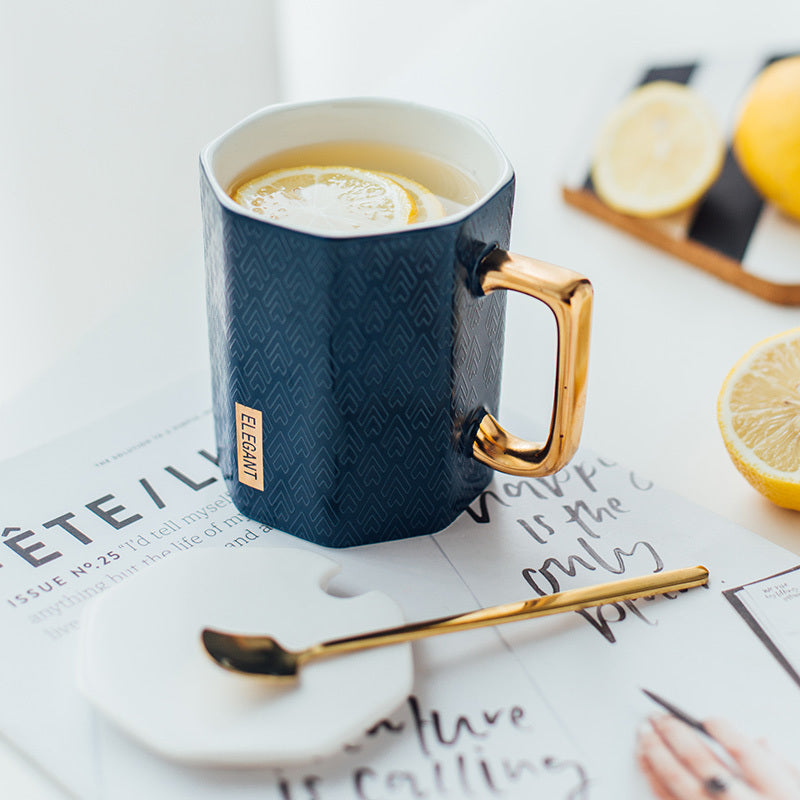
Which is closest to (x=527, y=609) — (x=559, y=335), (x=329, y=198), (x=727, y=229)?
(x=559, y=335)

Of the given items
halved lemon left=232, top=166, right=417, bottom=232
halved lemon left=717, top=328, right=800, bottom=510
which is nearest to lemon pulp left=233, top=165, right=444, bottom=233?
halved lemon left=232, top=166, right=417, bottom=232

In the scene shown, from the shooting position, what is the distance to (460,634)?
1.65ft

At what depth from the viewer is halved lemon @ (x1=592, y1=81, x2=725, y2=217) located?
2.76 ft

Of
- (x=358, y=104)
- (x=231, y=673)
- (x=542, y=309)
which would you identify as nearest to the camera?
(x=231, y=673)

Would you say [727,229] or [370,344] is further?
[727,229]

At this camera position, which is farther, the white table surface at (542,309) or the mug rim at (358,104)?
the white table surface at (542,309)

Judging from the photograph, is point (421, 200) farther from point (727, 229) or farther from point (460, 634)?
point (727, 229)

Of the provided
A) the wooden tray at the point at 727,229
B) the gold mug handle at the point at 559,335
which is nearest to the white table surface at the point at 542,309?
the wooden tray at the point at 727,229

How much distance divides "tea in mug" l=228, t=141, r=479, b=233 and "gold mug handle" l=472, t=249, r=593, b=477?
6 cm

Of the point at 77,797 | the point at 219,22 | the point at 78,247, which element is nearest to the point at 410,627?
the point at 77,797

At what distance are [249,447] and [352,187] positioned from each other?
16 cm

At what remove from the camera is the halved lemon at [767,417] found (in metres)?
0.58

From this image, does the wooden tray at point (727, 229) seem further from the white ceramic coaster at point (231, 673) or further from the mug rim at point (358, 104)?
the white ceramic coaster at point (231, 673)

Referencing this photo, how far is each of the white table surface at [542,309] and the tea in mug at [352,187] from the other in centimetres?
18
